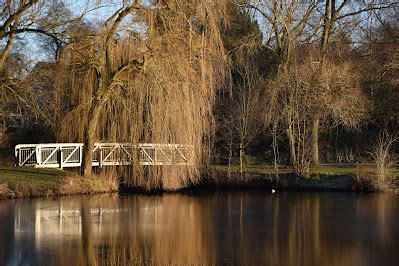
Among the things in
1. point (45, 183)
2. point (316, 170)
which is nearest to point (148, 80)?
point (45, 183)

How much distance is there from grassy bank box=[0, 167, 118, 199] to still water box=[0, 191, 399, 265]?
125 centimetres

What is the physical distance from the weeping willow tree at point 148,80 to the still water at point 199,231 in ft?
8.88

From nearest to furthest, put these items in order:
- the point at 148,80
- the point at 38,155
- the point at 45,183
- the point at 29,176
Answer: the point at 45,183
the point at 29,176
the point at 148,80
the point at 38,155

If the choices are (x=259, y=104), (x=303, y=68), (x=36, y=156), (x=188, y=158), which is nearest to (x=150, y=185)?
(x=188, y=158)

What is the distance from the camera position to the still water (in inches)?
512

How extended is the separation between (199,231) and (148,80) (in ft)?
34.5

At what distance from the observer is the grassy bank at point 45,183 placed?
23.7m

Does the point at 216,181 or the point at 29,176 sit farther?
the point at 216,181

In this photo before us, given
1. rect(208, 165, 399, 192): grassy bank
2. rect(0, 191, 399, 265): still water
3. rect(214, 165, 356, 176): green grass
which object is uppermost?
rect(214, 165, 356, 176): green grass

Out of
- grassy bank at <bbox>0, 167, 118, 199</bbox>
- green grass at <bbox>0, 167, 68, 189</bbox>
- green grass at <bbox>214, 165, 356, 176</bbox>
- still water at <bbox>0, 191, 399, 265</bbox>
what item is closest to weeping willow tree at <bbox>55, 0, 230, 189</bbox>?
grassy bank at <bbox>0, 167, 118, 199</bbox>

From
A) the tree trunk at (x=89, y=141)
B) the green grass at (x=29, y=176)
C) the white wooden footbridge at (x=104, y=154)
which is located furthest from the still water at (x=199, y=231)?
the tree trunk at (x=89, y=141)

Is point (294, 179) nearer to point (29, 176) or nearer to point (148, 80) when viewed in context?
point (148, 80)

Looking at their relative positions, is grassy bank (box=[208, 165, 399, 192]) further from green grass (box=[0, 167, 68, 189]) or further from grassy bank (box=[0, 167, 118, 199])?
green grass (box=[0, 167, 68, 189])

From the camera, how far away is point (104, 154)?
27188 mm
